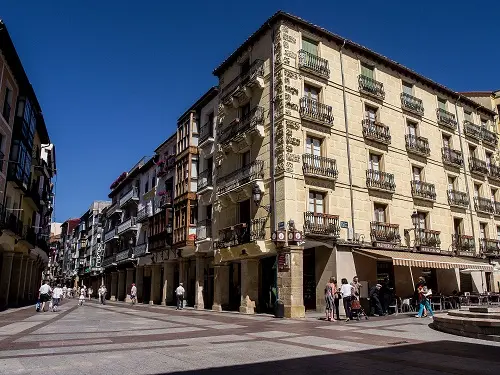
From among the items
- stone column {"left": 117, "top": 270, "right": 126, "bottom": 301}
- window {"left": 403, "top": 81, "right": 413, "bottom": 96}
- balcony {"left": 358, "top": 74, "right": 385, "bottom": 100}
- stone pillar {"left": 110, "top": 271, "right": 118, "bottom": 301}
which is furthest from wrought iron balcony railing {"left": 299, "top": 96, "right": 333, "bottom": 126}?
stone pillar {"left": 110, "top": 271, "right": 118, "bottom": 301}

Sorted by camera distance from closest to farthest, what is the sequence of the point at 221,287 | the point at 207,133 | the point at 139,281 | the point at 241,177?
the point at 241,177, the point at 221,287, the point at 207,133, the point at 139,281

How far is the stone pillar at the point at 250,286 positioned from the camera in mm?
21562

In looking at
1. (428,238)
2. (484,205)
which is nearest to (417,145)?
(428,238)

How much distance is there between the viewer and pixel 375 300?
18328mm

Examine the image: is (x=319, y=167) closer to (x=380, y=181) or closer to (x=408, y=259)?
(x=380, y=181)

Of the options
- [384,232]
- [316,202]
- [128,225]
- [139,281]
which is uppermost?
[128,225]

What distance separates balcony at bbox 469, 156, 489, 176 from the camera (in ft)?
97.2

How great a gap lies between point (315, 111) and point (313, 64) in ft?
9.13

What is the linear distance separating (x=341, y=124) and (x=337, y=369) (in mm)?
17437

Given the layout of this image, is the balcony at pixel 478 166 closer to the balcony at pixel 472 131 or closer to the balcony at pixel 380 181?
the balcony at pixel 472 131

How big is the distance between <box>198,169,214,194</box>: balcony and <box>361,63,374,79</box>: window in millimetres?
11683

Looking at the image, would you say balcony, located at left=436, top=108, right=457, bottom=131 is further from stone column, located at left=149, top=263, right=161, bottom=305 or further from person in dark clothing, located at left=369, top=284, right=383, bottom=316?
stone column, located at left=149, top=263, right=161, bottom=305

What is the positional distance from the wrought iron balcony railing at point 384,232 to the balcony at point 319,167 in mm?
3657

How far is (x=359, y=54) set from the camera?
24.8 m
